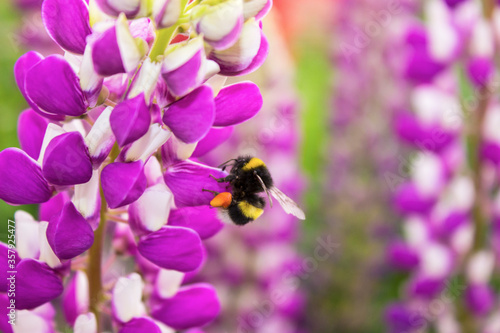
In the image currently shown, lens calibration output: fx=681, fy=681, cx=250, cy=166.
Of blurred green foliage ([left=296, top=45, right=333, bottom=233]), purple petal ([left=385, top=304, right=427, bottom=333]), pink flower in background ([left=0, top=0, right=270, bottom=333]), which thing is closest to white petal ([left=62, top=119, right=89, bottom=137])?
pink flower in background ([left=0, top=0, right=270, bottom=333])

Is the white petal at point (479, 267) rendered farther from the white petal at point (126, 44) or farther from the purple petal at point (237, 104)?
the white petal at point (126, 44)

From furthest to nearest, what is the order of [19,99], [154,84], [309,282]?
[309,282] → [19,99] → [154,84]

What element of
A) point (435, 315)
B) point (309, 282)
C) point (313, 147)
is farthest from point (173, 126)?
point (313, 147)

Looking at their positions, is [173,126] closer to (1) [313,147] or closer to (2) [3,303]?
(2) [3,303]

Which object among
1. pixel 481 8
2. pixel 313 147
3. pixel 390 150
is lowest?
pixel 313 147

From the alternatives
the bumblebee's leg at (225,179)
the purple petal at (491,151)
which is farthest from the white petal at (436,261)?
the bumblebee's leg at (225,179)

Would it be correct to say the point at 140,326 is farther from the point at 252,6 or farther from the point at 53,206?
the point at 252,6

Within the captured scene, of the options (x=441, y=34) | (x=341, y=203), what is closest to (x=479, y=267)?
(x=441, y=34)

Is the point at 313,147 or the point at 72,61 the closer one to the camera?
the point at 72,61
